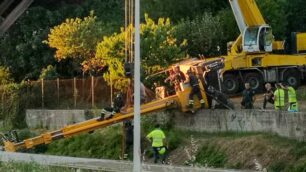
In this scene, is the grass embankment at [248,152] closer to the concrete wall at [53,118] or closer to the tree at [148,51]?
the tree at [148,51]

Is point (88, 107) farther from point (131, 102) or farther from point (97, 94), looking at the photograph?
point (131, 102)

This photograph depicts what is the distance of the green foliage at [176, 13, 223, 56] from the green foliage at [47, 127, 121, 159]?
1141 centimetres

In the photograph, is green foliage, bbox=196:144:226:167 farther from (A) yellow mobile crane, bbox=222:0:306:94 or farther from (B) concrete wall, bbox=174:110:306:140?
(A) yellow mobile crane, bbox=222:0:306:94

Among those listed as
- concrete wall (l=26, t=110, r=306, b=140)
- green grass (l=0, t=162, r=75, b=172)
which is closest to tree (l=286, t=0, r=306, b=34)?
concrete wall (l=26, t=110, r=306, b=140)

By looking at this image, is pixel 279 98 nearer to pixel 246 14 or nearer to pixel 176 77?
pixel 176 77

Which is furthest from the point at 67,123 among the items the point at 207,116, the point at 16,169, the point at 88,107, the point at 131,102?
Result: the point at 16,169

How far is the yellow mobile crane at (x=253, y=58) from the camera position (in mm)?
37031

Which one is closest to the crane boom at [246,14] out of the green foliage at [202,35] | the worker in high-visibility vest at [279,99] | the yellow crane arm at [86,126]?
the green foliage at [202,35]

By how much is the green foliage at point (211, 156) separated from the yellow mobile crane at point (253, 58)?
28.7 feet

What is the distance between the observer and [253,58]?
37562 mm

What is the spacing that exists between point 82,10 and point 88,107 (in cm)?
1339

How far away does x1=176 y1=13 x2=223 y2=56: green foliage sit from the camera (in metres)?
44.2

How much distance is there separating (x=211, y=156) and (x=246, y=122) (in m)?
1.91

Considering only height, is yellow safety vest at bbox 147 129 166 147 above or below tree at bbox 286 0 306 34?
below
